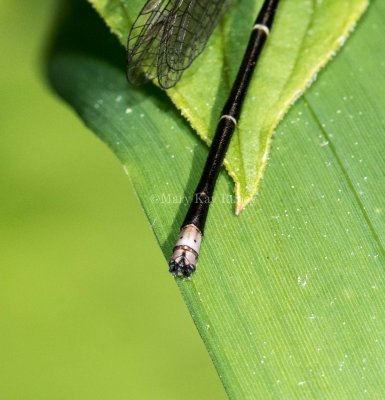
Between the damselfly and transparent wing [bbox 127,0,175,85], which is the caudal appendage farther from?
transparent wing [bbox 127,0,175,85]

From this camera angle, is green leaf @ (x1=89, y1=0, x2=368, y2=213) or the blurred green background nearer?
green leaf @ (x1=89, y1=0, x2=368, y2=213)

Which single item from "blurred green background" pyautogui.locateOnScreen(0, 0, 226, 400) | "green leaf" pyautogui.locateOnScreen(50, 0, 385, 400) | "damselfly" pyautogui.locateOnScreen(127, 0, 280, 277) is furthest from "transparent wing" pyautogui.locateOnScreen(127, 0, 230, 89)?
"blurred green background" pyautogui.locateOnScreen(0, 0, 226, 400)

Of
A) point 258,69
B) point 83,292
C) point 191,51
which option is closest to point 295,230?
A: point 258,69

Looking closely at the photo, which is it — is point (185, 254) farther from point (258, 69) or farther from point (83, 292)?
point (258, 69)

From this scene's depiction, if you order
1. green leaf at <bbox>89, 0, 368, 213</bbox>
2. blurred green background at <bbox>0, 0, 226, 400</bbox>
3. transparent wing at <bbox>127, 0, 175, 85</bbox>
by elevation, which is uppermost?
transparent wing at <bbox>127, 0, 175, 85</bbox>

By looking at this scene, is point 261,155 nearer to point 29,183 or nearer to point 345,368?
point 345,368

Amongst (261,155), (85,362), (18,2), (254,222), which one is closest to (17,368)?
(85,362)

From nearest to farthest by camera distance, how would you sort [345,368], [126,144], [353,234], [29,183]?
[345,368], [353,234], [126,144], [29,183]
